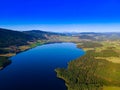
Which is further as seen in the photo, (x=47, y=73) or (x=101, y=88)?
(x=47, y=73)

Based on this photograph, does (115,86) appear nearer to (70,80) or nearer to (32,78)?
(70,80)

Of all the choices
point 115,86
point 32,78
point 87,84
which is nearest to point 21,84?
point 32,78

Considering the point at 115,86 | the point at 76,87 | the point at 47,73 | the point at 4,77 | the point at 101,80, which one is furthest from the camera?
the point at 47,73

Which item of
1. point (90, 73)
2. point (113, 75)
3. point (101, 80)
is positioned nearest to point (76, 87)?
point (101, 80)

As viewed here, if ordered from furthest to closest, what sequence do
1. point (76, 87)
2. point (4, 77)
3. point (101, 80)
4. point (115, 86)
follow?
point (4, 77), point (101, 80), point (115, 86), point (76, 87)

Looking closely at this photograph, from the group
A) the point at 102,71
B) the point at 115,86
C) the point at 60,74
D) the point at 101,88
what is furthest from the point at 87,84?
the point at 102,71

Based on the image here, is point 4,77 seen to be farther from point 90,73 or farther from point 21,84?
point 90,73

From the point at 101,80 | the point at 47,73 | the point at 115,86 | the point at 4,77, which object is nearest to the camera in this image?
the point at 115,86

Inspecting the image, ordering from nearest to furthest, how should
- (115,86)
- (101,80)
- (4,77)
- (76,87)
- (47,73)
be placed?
(76,87), (115,86), (101,80), (4,77), (47,73)

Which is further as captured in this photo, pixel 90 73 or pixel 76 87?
pixel 90 73
